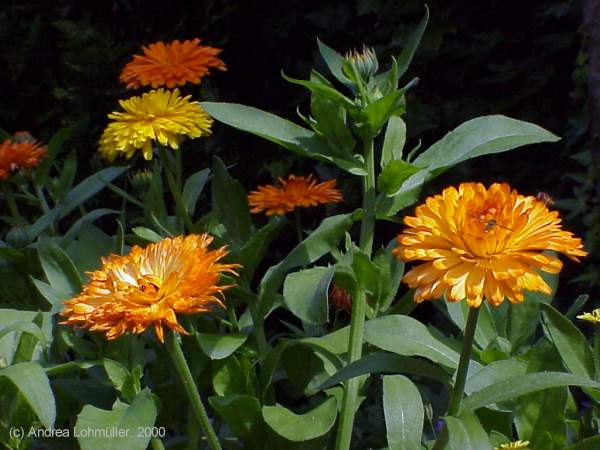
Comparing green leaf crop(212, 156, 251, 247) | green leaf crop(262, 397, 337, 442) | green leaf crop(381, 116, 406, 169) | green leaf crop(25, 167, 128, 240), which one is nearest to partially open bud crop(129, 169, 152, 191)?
green leaf crop(25, 167, 128, 240)

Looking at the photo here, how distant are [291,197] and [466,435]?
0.64 metres

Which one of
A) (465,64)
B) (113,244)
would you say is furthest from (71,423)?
(465,64)

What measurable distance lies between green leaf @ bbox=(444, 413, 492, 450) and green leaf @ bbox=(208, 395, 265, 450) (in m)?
0.27

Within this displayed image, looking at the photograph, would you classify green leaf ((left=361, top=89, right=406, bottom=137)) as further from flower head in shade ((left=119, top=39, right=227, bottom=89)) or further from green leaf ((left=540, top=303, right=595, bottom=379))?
flower head in shade ((left=119, top=39, right=227, bottom=89))

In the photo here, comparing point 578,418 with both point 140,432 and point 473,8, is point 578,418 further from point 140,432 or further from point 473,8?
point 473,8

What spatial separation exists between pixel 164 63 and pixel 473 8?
111cm

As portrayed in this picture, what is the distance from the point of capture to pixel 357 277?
110cm

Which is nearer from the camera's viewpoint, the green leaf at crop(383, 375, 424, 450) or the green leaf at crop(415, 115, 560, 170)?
the green leaf at crop(383, 375, 424, 450)

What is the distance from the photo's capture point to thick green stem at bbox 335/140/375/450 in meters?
1.06

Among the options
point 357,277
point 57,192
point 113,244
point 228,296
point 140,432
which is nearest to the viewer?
point 140,432

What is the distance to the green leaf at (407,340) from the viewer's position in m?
1.01

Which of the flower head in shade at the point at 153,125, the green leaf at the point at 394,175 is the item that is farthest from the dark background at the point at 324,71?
the green leaf at the point at 394,175

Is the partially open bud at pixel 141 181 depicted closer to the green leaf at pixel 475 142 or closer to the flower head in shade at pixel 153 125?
the flower head in shade at pixel 153 125

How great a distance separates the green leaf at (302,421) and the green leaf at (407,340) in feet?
0.30
